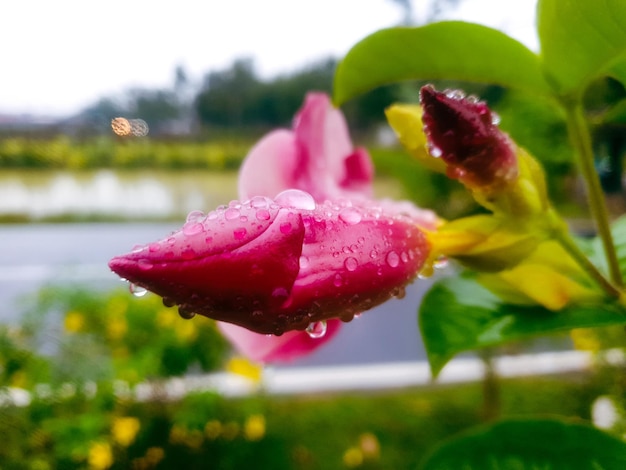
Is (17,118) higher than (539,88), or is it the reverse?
(17,118)

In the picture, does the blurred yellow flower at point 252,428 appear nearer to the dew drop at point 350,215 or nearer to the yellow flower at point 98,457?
the yellow flower at point 98,457

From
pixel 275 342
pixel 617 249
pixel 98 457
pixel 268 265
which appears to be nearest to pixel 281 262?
pixel 268 265

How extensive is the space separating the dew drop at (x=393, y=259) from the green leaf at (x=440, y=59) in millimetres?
107

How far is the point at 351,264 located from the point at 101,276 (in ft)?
5.58

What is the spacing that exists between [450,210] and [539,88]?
1177 mm

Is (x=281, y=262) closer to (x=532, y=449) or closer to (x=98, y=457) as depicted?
(x=532, y=449)

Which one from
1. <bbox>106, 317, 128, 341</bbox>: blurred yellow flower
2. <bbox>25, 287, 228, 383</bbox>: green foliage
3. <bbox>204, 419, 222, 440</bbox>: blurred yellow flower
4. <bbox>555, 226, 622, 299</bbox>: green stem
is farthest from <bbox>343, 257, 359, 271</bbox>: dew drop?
<bbox>106, 317, 128, 341</bbox>: blurred yellow flower

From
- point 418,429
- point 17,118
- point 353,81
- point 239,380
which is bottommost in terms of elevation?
point 418,429

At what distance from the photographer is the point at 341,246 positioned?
182mm

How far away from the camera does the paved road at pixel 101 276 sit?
200 cm

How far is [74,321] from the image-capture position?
1.34 metres

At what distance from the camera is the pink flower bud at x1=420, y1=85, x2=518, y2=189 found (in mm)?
195

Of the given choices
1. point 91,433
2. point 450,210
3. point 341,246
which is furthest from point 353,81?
point 450,210

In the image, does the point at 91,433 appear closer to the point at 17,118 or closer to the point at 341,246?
the point at 17,118
